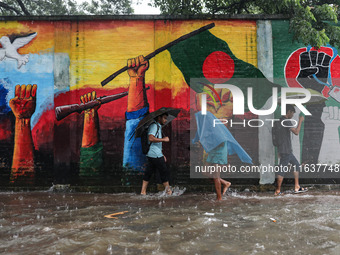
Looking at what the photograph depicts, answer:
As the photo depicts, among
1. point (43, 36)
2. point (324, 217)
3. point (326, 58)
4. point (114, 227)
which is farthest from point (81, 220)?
point (326, 58)

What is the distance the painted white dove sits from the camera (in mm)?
7852

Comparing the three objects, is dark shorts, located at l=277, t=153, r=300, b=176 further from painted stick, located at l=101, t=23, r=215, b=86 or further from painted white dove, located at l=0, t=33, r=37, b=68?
painted white dove, located at l=0, t=33, r=37, b=68

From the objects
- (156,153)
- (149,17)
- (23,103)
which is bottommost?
(156,153)

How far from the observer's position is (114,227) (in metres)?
4.29

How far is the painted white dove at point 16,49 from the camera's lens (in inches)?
309

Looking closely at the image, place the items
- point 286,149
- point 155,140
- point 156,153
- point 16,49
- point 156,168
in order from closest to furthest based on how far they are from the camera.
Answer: point 155,140
point 156,153
point 156,168
point 286,149
point 16,49

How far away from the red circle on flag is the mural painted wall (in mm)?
24

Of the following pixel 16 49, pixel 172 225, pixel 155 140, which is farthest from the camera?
pixel 16 49

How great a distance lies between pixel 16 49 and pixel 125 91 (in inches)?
113

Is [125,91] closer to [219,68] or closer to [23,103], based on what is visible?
[219,68]

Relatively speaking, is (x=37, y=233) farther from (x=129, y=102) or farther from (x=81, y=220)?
(x=129, y=102)

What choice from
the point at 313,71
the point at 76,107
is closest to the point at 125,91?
the point at 76,107

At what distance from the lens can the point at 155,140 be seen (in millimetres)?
6559

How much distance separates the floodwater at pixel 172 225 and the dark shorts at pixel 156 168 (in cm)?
50
